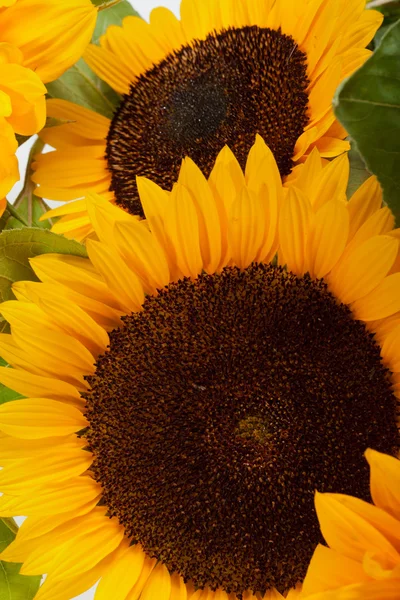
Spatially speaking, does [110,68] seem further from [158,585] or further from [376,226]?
[158,585]

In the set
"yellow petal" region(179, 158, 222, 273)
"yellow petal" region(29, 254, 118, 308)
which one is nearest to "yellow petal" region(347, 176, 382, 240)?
"yellow petal" region(179, 158, 222, 273)

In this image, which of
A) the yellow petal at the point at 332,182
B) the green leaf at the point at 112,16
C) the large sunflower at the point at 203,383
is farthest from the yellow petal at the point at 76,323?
the green leaf at the point at 112,16

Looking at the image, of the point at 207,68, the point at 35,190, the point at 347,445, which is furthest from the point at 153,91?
the point at 347,445

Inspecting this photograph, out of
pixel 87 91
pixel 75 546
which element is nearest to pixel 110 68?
pixel 87 91

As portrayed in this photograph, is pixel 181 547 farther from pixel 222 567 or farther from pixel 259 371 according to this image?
pixel 259 371

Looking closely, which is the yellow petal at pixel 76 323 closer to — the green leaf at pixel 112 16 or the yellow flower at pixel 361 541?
the yellow flower at pixel 361 541

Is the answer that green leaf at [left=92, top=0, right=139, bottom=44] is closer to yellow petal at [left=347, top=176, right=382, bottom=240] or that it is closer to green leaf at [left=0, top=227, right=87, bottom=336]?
green leaf at [left=0, top=227, right=87, bottom=336]
